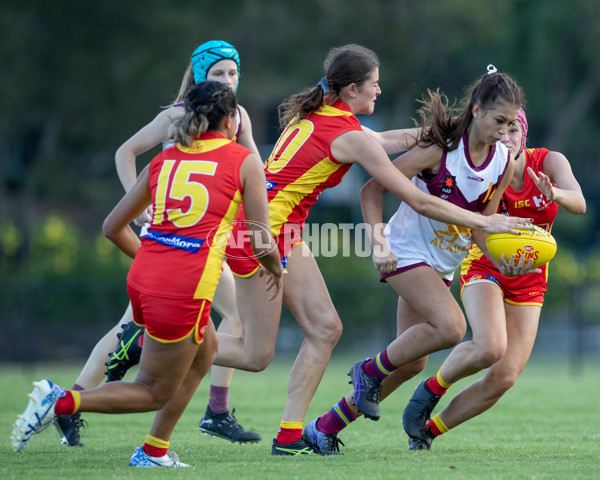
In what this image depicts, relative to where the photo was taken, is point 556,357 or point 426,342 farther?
point 556,357

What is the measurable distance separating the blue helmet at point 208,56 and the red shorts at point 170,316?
7.22 feet

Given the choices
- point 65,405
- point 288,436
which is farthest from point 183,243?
point 288,436

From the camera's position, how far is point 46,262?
723 inches

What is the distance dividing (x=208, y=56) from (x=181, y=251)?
212cm

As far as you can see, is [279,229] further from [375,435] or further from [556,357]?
[556,357]

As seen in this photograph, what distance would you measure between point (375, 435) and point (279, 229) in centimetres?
216

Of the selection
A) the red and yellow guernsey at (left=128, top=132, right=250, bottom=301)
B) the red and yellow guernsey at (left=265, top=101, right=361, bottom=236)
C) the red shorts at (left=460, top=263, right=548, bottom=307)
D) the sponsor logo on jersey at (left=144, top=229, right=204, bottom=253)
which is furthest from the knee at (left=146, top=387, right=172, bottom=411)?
the red shorts at (left=460, top=263, right=548, bottom=307)

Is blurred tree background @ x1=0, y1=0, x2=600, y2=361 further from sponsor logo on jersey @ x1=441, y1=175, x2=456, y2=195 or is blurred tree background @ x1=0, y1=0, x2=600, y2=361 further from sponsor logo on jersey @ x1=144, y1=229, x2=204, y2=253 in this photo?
sponsor logo on jersey @ x1=144, y1=229, x2=204, y2=253

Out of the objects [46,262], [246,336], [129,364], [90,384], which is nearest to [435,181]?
[246,336]

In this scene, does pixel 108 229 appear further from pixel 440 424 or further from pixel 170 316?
pixel 440 424

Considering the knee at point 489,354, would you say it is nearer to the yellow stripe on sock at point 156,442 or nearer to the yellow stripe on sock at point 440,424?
the yellow stripe on sock at point 440,424

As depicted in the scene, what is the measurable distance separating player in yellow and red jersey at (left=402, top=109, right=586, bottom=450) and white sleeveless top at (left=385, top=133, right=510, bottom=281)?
0.19 metres

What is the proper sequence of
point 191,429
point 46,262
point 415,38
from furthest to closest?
point 415,38 → point 46,262 → point 191,429

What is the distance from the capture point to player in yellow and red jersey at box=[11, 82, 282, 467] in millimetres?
4215
